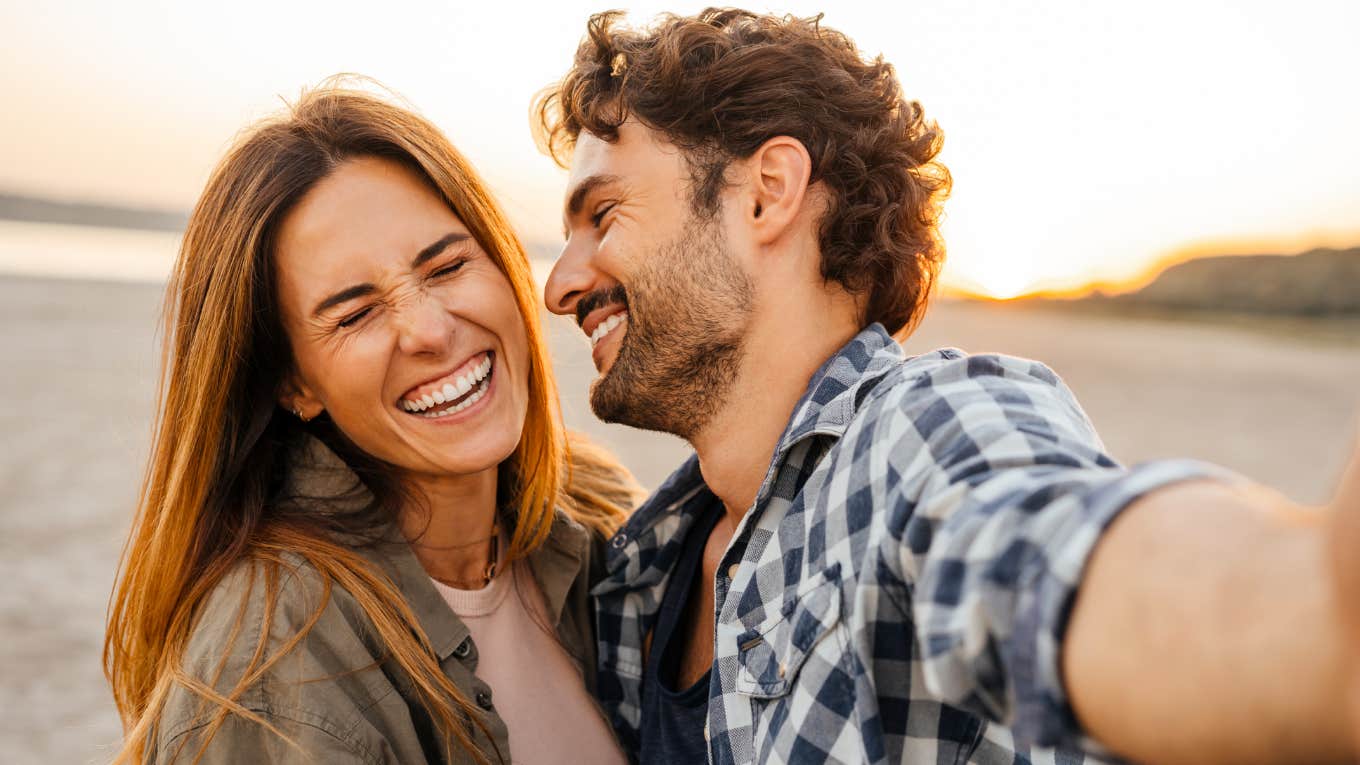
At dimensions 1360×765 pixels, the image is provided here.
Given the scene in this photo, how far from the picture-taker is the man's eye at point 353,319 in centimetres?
253

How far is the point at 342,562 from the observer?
7.74 feet

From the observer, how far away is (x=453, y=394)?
264cm

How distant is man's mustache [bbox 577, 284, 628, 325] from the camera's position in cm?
269

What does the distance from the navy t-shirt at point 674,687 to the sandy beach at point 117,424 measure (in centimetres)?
106

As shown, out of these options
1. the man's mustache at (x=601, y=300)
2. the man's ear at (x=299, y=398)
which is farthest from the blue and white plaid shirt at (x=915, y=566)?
the man's ear at (x=299, y=398)

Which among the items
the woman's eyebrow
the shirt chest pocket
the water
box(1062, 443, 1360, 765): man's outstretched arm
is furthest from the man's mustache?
the water

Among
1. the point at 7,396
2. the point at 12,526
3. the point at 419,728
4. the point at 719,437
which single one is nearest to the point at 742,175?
the point at 719,437

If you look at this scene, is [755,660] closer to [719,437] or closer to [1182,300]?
[719,437]

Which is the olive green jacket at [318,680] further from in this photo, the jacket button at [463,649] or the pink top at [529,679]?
the pink top at [529,679]

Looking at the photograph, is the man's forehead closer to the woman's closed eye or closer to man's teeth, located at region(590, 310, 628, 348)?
man's teeth, located at region(590, 310, 628, 348)

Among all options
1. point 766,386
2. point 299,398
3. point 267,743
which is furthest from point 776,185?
point 267,743

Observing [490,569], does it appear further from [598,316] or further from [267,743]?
[267,743]

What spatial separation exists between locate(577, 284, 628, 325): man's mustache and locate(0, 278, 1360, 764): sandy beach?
0.82 meters

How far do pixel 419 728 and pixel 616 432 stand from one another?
30.1 feet
